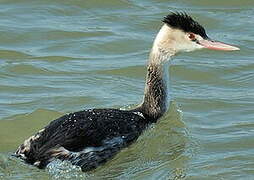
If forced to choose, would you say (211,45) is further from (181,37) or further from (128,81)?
(128,81)

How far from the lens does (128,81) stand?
11.5 metres

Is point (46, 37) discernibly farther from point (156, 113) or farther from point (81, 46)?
point (156, 113)

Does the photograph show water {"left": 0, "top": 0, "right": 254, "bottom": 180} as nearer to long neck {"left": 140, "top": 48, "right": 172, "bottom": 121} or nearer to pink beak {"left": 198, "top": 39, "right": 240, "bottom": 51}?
long neck {"left": 140, "top": 48, "right": 172, "bottom": 121}

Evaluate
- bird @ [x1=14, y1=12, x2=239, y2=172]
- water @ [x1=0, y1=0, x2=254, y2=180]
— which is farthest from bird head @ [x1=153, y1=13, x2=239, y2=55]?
water @ [x1=0, y1=0, x2=254, y2=180]

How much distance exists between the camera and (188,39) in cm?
991

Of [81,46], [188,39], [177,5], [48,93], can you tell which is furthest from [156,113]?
[177,5]

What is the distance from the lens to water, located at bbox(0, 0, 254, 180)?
9.21 m

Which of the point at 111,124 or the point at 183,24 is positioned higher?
the point at 183,24

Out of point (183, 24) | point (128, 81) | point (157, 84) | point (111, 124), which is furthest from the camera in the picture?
point (128, 81)

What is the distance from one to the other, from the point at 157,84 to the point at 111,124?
1.18 metres

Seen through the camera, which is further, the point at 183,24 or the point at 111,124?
the point at 183,24

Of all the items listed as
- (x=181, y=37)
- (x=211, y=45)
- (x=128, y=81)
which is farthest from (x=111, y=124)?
(x=128, y=81)

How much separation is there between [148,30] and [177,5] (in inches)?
35.9

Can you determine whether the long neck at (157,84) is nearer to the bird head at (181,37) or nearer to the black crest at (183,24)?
the bird head at (181,37)
